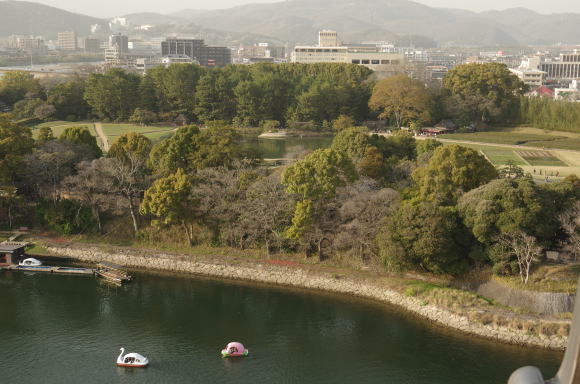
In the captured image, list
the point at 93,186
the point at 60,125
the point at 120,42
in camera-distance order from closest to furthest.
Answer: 1. the point at 93,186
2. the point at 60,125
3. the point at 120,42

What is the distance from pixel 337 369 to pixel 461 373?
296 cm

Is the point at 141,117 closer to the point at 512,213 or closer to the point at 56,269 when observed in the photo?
the point at 56,269

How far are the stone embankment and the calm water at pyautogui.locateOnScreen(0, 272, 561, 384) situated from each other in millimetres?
402

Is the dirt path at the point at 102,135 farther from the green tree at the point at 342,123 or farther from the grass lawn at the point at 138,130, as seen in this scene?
the green tree at the point at 342,123

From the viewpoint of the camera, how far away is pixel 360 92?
50219mm

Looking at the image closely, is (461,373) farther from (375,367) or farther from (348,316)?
(348,316)

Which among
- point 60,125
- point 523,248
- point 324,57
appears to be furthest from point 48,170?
point 324,57

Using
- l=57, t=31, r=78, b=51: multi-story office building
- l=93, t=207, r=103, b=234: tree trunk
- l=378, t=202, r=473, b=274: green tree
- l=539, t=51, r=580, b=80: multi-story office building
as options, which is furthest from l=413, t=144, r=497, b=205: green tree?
l=57, t=31, r=78, b=51: multi-story office building

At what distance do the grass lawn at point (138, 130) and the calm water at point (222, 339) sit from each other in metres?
21.5

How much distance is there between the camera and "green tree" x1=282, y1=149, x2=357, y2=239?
21141 mm

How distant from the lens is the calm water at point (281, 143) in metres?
40.2

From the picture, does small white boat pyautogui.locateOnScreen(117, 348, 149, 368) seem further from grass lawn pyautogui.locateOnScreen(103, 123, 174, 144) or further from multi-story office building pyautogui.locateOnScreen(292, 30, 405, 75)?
multi-story office building pyautogui.locateOnScreen(292, 30, 405, 75)

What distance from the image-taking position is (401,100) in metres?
47.1

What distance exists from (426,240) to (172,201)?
8981 mm
